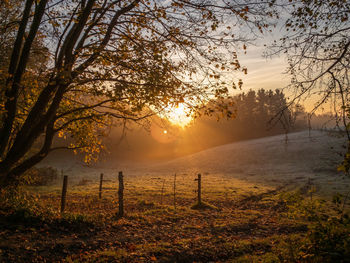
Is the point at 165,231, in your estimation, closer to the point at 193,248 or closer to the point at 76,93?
the point at 193,248

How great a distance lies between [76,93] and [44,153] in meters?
3.68

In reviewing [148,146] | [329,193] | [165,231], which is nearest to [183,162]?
[148,146]

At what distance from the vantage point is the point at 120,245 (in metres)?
7.83

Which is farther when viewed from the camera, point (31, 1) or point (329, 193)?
point (329, 193)

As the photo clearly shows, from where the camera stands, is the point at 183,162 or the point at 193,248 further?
the point at 183,162

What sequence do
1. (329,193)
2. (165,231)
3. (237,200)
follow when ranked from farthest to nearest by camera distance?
(329,193) < (237,200) < (165,231)

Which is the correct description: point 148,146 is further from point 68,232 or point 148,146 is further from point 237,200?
point 68,232

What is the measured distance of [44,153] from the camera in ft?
28.9

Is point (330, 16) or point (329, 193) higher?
point (330, 16)

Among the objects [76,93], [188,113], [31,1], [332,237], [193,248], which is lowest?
[193,248]

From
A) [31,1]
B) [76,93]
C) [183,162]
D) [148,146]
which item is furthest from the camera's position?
[148,146]

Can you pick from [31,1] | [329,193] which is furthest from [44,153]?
[329,193]

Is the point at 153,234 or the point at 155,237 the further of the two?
the point at 153,234

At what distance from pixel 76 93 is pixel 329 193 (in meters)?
24.5
